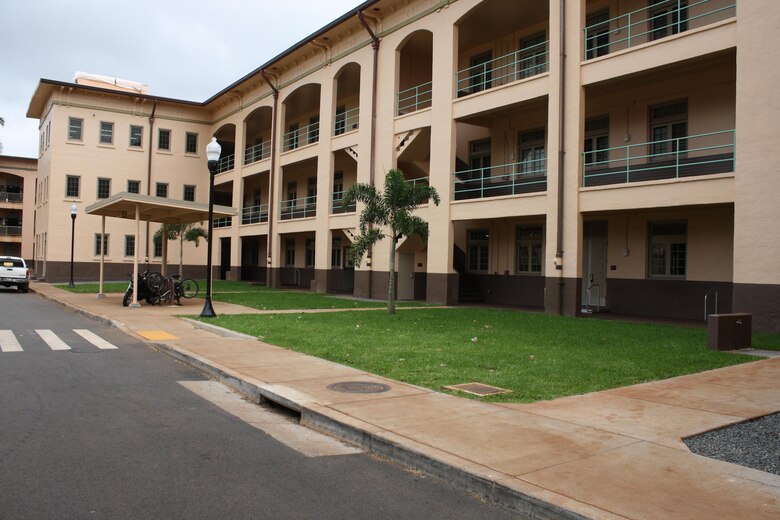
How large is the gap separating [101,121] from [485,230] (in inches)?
1152

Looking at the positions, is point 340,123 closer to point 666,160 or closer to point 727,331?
point 666,160

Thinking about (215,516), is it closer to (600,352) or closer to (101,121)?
(600,352)

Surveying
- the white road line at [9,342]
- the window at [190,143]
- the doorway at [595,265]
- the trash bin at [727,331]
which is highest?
the window at [190,143]

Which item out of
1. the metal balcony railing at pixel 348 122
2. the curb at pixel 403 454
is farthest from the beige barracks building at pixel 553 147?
the curb at pixel 403 454

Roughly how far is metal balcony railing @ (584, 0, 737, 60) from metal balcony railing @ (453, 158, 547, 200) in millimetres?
4470

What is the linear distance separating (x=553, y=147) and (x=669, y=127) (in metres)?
3.89

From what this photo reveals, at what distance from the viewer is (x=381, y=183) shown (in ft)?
84.9

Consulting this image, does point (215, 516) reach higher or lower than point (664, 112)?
lower

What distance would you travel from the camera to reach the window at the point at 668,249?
1948 centimetres

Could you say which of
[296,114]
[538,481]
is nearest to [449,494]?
[538,481]

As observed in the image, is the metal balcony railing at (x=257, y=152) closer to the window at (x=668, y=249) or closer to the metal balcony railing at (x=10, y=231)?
the window at (x=668, y=249)

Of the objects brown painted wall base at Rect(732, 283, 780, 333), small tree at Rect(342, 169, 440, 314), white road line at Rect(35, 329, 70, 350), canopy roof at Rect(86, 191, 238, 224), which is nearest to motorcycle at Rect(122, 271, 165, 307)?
canopy roof at Rect(86, 191, 238, 224)

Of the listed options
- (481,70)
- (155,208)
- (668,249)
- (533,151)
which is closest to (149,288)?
(155,208)

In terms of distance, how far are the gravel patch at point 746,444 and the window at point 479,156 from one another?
19.8 meters
